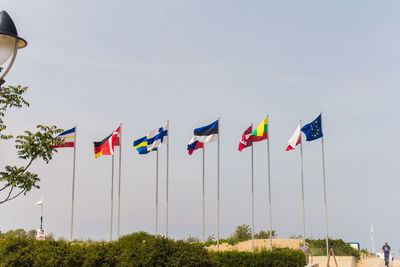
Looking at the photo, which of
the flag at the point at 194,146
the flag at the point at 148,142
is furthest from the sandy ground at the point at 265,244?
the flag at the point at 148,142

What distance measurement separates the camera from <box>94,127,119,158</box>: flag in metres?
29.9

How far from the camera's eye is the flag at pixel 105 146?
Answer: 29938 millimetres

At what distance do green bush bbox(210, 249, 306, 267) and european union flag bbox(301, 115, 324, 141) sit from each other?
28.1 ft

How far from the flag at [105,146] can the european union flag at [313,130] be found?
38.6 ft

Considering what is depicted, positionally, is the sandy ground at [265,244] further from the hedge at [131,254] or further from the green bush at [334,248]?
the hedge at [131,254]

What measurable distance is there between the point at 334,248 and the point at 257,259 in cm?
1394

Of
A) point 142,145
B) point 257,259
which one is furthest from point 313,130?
point 142,145

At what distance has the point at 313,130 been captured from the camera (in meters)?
28.9

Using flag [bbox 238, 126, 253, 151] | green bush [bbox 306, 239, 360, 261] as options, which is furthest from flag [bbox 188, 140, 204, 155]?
green bush [bbox 306, 239, 360, 261]

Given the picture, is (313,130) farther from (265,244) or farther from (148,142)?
(148,142)

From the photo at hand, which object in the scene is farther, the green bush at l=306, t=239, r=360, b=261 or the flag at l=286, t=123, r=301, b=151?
the green bush at l=306, t=239, r=360, b=261

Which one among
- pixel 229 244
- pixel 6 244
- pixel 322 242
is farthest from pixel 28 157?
pixel 322 242

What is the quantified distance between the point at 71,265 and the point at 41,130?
7164 mm

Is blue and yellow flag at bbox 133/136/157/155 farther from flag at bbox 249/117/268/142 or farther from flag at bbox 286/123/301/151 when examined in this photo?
flag at bbox 286/123/301/151
